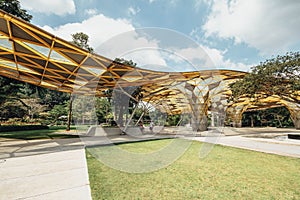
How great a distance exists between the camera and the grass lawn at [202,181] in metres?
3.03

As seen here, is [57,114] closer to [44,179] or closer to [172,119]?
[172,119]

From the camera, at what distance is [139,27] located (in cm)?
668

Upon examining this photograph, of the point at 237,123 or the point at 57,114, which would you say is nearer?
the point at 237,123

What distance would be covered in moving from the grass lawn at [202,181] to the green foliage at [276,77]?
22.6 ft

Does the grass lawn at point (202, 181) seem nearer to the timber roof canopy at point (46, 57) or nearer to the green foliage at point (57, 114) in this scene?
the timber roof canopy at point (46, 57)

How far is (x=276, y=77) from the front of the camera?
10109 mm

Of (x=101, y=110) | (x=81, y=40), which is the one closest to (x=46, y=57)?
(x=81, y=40)

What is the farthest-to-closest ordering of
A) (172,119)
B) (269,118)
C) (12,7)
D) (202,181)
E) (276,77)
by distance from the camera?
(172,119) → (269,118) → (12,7) → (276,77) → (202,181)

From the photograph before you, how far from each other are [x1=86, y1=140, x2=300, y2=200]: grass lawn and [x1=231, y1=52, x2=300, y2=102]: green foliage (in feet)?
22.6

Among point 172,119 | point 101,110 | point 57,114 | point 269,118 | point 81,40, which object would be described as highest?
point 81,40

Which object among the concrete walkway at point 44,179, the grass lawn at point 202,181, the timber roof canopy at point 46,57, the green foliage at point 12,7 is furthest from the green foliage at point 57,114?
the grass lawn at point 202,181

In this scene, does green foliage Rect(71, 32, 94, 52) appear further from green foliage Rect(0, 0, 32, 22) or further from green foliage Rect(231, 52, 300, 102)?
green foliage Rect(231, 52, 300, 102)

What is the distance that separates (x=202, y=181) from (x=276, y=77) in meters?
10.1

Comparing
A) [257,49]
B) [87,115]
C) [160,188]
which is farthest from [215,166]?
[87,115]
